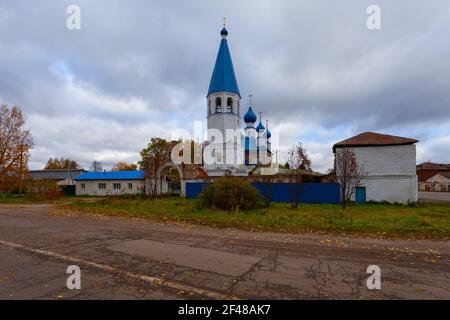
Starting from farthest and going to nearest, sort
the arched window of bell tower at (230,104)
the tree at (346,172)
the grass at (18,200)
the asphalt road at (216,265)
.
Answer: the arched window of bell tower at (230,104), the grass at (18,200), the tree at (346,172), the asphalt road at (216,265)

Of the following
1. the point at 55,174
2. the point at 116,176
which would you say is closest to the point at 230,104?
the point at 116,176

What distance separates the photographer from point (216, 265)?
19.0 feet

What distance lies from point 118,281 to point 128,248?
248 centimetres

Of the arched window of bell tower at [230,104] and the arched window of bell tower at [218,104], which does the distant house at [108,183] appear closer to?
the arched window of bell tower at [218,104]

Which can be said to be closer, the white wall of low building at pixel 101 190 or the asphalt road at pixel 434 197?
the asphalt road at pixel 434 197

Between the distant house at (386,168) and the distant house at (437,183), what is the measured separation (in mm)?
60479

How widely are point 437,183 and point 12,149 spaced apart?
89965 mm

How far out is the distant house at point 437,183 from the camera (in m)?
70.8

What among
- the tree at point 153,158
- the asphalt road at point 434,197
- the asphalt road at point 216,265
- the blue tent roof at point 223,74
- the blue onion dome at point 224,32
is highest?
the blue onion dome at point 224,32

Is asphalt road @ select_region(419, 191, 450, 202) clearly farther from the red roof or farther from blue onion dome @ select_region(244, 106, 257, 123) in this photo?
blue onion dome @ select_region(244, 106, 257, 123)

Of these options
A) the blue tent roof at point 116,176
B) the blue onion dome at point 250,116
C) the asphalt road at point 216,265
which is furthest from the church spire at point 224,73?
the asphalt road at point 216,265
